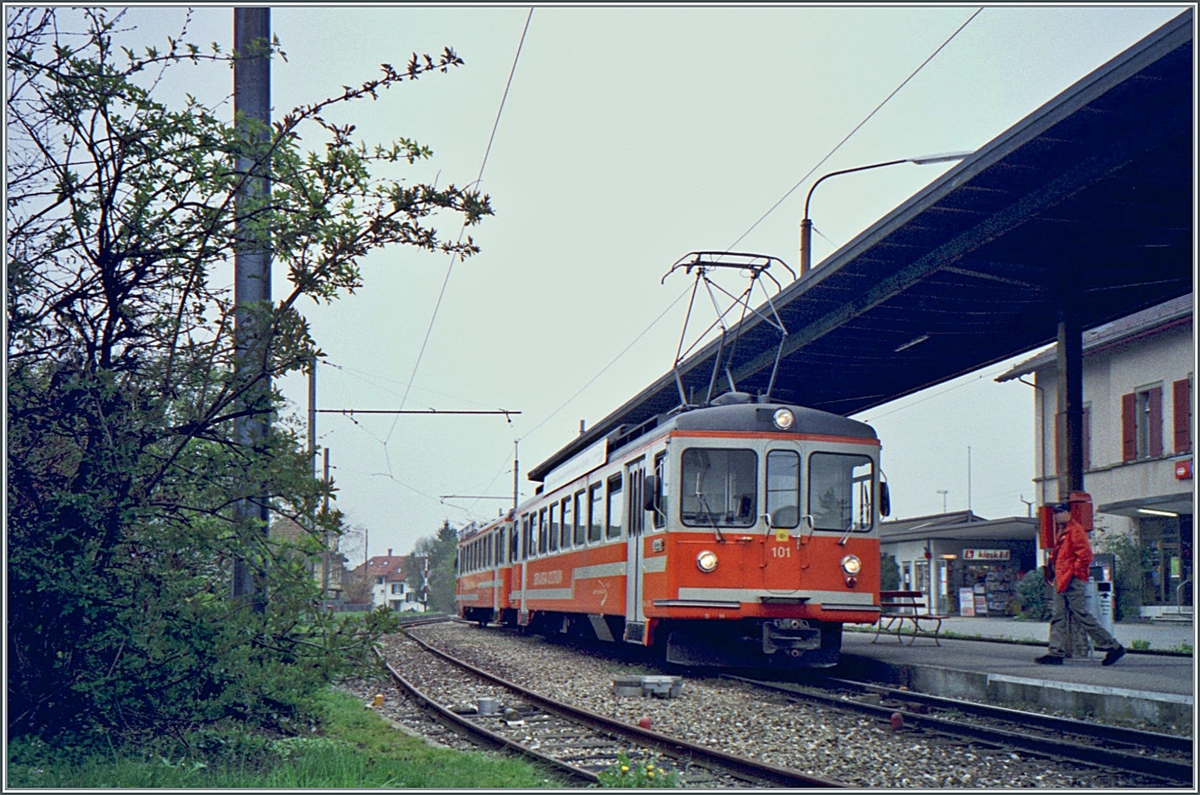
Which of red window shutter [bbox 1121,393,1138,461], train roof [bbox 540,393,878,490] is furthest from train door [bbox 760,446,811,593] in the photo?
red window shutter [bbox 1121,393,1138,461]

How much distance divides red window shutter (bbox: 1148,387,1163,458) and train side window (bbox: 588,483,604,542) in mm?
18224

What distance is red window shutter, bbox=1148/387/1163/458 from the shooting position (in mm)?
29203

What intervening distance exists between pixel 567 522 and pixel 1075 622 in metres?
8.31

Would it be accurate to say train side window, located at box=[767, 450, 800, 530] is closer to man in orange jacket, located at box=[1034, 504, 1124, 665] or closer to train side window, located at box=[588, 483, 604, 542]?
man in orange jacket, located at box=[1034, 504, 1124, 665]

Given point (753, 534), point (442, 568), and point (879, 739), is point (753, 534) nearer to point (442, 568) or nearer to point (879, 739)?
point (879, 739)

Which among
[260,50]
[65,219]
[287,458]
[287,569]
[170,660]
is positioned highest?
[260,50]

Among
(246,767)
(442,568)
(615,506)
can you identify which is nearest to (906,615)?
(615,506)

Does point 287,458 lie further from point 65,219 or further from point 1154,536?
point 1154,536

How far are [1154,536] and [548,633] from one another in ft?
50.0

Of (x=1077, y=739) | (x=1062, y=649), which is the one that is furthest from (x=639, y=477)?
(x=1077, y=739)

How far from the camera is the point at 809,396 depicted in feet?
74.1

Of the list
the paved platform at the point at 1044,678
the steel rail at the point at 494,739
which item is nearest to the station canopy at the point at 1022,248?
the paved platform at the point at 1044,678

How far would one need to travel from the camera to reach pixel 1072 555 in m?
12.9

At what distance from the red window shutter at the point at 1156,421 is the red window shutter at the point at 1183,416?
26.2 inches
